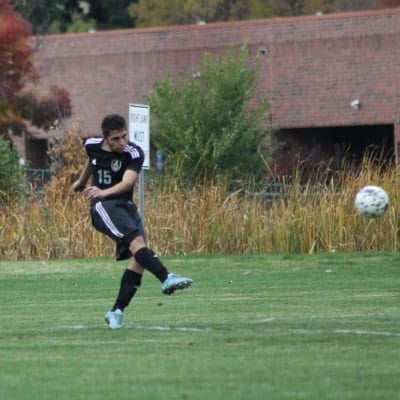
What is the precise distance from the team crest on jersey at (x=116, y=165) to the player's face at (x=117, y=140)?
10 centimetres

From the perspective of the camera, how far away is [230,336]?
1177 centimetres

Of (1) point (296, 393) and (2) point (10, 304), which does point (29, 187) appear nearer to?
(2) point (10, 304)

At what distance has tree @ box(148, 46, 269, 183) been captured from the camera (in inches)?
1368

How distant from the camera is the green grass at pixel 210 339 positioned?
8898 mm

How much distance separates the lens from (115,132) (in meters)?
12.6

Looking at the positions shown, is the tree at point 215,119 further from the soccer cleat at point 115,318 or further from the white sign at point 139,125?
the soccer cleat at point 115,318

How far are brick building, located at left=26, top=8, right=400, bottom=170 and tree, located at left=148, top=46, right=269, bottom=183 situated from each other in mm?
5193

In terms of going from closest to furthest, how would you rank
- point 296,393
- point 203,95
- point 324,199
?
point 296,393
point 324,199
point 203,95

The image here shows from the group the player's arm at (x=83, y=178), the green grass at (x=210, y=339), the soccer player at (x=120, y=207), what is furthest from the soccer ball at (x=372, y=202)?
the soccer player at (x=120, y=207)

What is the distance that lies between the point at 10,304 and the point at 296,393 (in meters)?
8.18

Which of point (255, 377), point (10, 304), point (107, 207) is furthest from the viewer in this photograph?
point (10, 304)

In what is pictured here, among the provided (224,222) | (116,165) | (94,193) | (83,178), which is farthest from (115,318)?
(224,222)

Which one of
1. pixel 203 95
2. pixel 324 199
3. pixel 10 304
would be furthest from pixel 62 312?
pixel 203 95

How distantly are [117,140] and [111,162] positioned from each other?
238 millimetres
